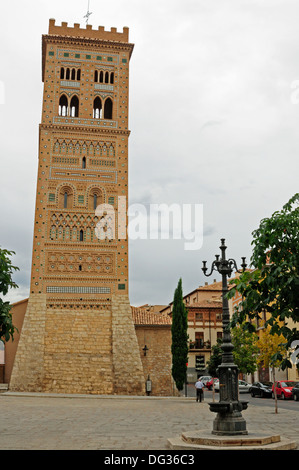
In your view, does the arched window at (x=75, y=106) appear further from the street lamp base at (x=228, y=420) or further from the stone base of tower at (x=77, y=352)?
the street lamp base at (x=228, y=420)

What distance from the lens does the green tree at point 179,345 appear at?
29.7m

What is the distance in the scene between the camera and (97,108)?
116 ft

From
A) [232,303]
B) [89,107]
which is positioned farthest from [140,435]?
[232,303]

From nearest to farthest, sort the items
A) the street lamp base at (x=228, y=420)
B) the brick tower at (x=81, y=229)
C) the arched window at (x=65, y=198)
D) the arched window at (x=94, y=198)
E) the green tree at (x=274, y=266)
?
the green tree at (x=274, y=266) → the street lamp base at (x=228, y=420) → the brick tower at (x=81, y=229) → the arched window at (x=65, y=198) → the arched window at (x=94, y=198)

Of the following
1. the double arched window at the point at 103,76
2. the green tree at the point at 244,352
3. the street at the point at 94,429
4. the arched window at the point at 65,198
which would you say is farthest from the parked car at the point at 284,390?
the double arched window at the point at 103,76

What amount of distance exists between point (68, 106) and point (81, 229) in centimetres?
954

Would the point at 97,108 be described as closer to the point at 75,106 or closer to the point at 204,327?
the point at 75,106

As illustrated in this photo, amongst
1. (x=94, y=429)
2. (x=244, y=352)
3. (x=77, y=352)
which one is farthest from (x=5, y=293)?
(x=244, y=352)

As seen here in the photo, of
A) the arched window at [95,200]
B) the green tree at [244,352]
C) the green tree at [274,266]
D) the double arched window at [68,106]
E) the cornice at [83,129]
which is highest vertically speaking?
the double arched window at [68,106]

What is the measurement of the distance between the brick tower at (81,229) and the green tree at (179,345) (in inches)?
99.0

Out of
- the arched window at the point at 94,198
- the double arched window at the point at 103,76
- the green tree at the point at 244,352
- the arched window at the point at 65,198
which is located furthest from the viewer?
the green tree at the point at 244,352

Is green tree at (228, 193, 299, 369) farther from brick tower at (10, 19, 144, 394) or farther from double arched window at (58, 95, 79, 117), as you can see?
double arched window at (58, 95, 79, 117)

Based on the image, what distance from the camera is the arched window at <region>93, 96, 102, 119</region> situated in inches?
1380
